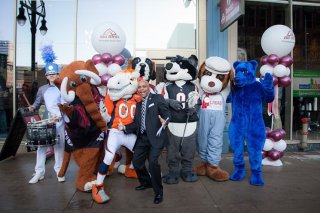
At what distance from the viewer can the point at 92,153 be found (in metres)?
4.84

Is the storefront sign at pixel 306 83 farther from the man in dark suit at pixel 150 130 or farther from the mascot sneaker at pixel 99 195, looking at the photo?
the mascot sneaker at pixel 99 195

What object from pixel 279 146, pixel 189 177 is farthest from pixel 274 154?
pixel 189 177

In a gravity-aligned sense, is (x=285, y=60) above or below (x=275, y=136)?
above

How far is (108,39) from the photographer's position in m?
6.43

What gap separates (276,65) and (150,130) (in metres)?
3.40

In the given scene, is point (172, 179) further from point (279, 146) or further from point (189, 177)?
point (279, 146)

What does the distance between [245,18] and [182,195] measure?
5.61 metres

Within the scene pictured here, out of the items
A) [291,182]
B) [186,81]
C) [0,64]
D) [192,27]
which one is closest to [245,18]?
[192,27]

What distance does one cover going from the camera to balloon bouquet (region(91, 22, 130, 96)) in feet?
20.0

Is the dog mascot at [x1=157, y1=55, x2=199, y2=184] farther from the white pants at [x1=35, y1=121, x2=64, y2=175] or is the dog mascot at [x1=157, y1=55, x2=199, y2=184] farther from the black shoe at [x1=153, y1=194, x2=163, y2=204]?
the white pants at [x1=35, y1=121, x2=64, y2=175]

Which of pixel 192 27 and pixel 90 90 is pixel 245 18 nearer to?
pixel 192 27

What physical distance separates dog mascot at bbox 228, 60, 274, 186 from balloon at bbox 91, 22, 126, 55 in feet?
7.95

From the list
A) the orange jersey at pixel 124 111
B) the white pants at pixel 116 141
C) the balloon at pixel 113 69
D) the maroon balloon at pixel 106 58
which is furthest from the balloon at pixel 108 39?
the white pants at pixel 116 141

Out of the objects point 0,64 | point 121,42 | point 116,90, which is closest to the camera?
point 116,90
